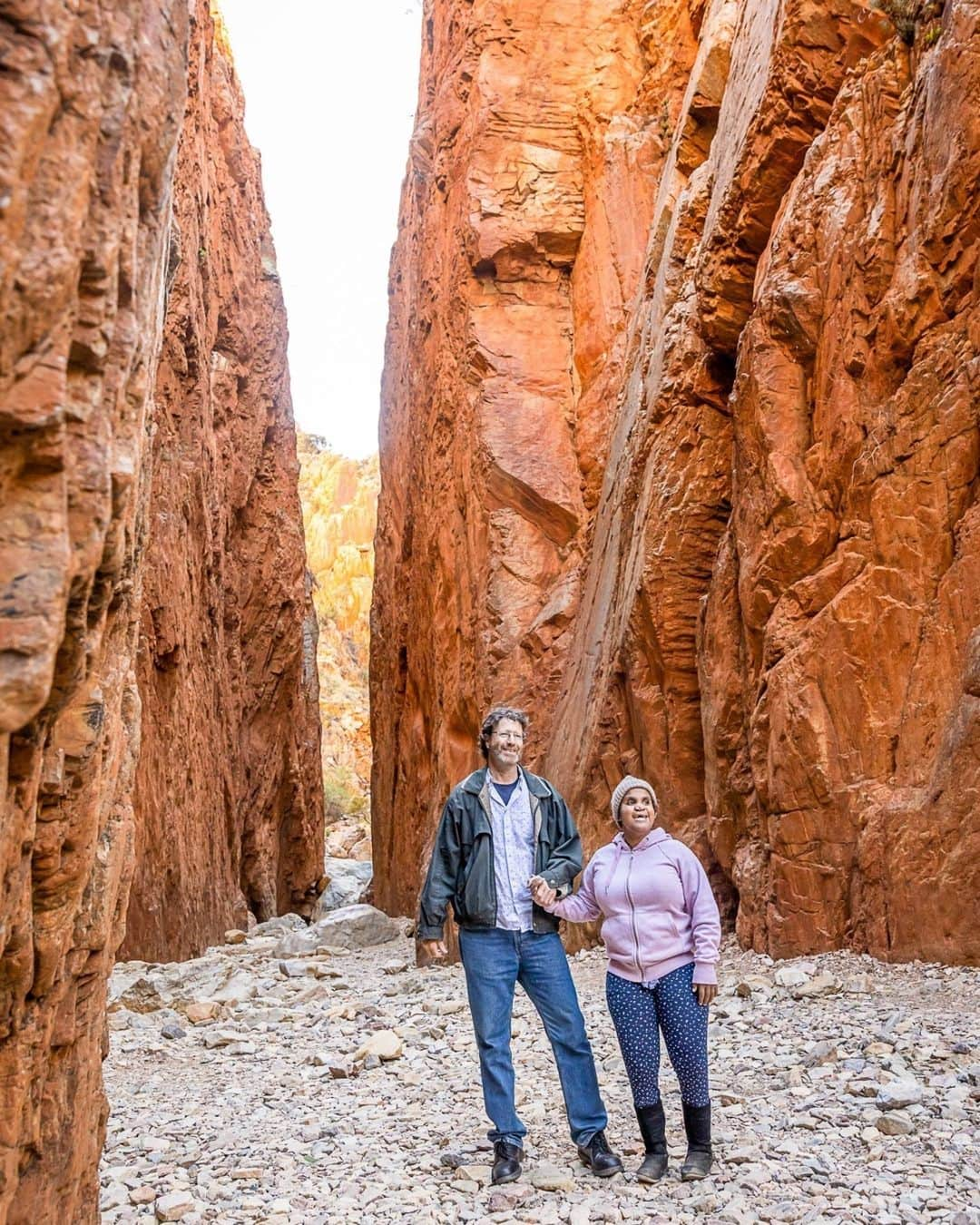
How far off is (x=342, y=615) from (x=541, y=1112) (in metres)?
61.2

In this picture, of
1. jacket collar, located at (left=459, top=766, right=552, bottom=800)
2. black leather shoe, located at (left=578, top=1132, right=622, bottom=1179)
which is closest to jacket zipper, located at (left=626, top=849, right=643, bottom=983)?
jacket collar, located at (left=459, top=766, right=552, bottom=800)

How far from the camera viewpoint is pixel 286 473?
2367cm

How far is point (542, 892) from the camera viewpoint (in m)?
4.46

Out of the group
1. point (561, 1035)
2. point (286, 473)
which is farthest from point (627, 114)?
point (561, 1035)

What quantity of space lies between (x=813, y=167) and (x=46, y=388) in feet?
Answer: 24.1

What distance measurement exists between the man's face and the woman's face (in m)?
0.52

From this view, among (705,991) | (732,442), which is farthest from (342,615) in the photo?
(705,991)

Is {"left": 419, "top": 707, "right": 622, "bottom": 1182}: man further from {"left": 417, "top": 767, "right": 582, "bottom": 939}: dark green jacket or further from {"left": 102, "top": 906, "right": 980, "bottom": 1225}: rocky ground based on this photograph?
{"left": 102, "top": 906, "right": 980, "bottom": 1225}: rocky ground

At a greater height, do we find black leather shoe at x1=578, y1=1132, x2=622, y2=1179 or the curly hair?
the curly hair

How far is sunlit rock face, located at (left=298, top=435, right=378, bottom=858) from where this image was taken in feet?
164

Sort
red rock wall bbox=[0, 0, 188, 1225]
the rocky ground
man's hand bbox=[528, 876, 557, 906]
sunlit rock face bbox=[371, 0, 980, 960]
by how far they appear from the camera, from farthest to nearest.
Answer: sunlit rock face bbox=[371, 0, 980, 960], man's hand bbox=[528, 876, 557, 906], the rocky ground, red rock wall bbox=[0, 0, 188, 1225]

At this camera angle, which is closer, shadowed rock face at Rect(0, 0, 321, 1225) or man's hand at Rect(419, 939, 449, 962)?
shadowed rock face at Rect(0, 0, 321, 1225)

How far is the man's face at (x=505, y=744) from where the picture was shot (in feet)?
15.3

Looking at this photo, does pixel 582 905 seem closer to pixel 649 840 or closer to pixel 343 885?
pixel 649 840
